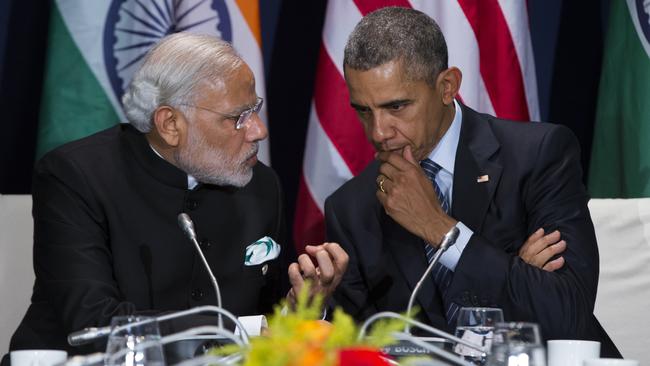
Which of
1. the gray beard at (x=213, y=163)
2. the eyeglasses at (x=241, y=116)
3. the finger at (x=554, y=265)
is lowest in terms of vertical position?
the finger at (x=554, y=265)

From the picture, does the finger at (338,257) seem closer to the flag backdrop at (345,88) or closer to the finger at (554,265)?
the finger at (554,265)

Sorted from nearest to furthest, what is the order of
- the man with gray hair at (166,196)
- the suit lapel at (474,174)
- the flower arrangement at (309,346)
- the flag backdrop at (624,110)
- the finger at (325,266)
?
the flower arrangement at (309,346), the finger at (325,266), the man with gray hair at (166,196), the suit lapel at (474,174), the flag backdrop at (624,110)

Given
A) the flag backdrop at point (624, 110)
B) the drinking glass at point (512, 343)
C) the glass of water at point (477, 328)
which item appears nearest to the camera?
the drinking glass at point (512, 343)

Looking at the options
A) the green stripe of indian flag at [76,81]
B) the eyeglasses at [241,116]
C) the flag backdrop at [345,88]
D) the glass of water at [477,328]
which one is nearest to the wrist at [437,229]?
the eyeglasses at [241,116]

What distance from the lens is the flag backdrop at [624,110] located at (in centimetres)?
383

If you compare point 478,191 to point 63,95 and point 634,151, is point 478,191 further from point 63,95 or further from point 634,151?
point 63,95

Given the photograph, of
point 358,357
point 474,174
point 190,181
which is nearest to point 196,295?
point 190,181

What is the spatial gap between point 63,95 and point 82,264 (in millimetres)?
1285

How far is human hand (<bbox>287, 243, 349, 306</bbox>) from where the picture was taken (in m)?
2.64

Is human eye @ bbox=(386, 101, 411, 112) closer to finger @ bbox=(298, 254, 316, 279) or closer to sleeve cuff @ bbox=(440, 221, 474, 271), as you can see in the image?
sleeve cuff @ bbox=(440, 221, 474, 271)

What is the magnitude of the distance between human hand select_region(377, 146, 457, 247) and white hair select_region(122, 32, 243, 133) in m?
0.51

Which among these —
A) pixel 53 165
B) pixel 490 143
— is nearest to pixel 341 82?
pixel 490 143

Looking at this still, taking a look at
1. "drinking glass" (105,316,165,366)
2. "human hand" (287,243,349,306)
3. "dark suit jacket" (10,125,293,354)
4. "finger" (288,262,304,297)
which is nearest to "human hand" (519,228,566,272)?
"human hand" (287,243,349,306)

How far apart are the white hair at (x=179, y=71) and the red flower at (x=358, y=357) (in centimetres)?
179
